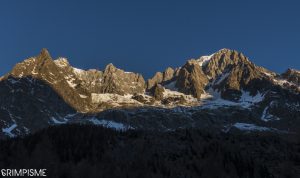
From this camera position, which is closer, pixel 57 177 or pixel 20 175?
pixel 20 175

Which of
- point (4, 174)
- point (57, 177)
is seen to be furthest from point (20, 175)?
point (57, 177)

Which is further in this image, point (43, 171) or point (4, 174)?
point (43, 171)

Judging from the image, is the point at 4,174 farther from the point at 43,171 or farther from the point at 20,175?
the point at 43,171

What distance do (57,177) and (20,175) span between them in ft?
82.3

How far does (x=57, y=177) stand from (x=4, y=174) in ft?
87.1

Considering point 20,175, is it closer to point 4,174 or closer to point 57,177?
point 4,174

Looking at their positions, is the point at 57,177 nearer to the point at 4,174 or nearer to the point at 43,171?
the point at 43,171

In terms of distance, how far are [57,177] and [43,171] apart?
8675 millimetres

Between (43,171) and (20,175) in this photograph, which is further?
(43,171)

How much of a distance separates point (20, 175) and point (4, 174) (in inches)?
227

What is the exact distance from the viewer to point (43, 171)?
19275cm

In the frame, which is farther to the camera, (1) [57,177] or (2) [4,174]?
(1) [57,177]

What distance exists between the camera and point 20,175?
176 m

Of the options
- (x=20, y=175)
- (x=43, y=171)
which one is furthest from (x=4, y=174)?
(x=43, y=171)
